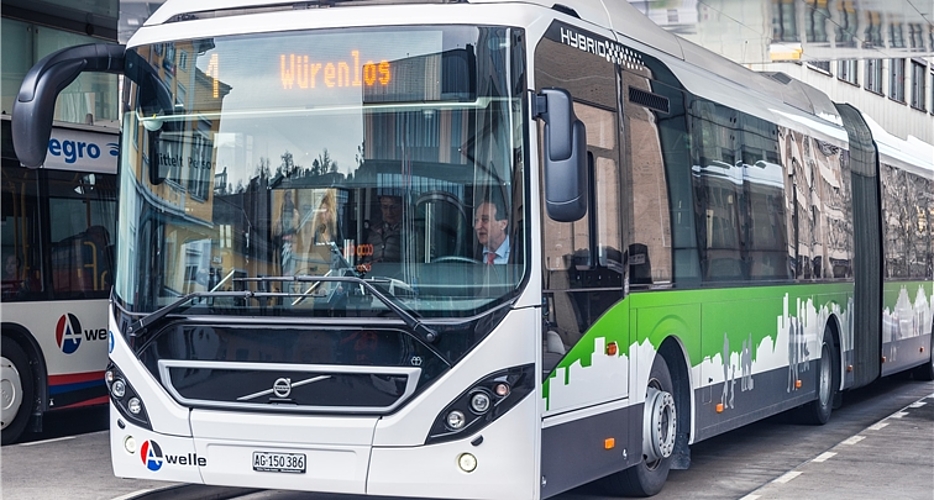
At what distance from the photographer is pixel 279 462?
783cm

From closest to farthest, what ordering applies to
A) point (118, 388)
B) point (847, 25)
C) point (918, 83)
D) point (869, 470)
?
1. point (118, 388)
2. point (869, 470)
3. point (847, 25)
4. point (918, 83)

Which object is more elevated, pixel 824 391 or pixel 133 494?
pixel 824 391

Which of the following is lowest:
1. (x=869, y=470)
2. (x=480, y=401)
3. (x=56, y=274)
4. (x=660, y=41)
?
(x=869, y=470)

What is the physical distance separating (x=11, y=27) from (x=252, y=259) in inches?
425

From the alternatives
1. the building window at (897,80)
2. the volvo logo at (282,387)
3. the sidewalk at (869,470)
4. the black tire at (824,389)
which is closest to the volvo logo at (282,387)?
the volvo logo at (282,387)

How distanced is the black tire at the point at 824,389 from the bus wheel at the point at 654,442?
4995 mm

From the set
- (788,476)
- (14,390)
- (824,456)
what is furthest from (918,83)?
(14,390)

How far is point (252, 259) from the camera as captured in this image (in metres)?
7.88

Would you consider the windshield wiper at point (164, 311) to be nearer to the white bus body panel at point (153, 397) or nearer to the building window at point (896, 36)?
the white bus body panel at point (153, 397)

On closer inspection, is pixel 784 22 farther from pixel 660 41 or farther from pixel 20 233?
pixel 20 233

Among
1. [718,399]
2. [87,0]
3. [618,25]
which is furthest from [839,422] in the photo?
[87,0]

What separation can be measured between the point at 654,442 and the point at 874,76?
46074 millimetres

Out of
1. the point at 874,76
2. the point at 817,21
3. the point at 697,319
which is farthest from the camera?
the point at 874,76

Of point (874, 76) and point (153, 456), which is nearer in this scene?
point (153, 456)
